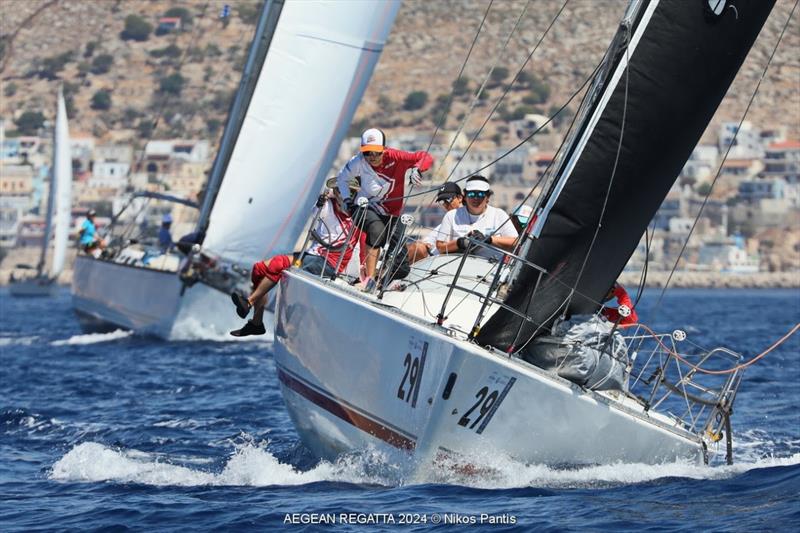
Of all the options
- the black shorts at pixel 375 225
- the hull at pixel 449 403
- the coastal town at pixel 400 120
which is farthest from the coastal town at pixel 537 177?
the hull at pixel 449 403

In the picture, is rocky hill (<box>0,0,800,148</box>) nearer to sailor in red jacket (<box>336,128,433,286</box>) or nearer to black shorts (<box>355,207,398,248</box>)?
sailor in red jacket (<box>336,128,433,286</box>)

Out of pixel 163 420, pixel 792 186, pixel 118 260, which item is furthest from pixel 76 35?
pixel 163 420

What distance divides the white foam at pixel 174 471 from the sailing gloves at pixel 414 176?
178 cm

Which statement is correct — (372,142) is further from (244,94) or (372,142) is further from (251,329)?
(244,94)

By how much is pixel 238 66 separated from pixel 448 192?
108482 mm

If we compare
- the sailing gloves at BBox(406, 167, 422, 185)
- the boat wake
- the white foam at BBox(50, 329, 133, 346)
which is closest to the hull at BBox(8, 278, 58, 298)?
the white foam at BBox(50, 329, 133, 346)

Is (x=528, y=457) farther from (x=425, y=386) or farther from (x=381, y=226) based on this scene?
(x=381, y=226)

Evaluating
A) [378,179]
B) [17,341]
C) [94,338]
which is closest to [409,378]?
[378,179]

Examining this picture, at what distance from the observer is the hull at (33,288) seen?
172 feet

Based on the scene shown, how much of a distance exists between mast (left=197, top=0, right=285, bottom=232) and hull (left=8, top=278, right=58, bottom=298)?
108 ft

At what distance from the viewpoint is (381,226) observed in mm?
9727

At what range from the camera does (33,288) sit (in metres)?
53.5

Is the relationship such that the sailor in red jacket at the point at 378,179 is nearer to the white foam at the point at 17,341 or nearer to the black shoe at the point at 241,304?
the black shoe at the point at 241,304

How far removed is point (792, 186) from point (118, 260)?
9395 cm
